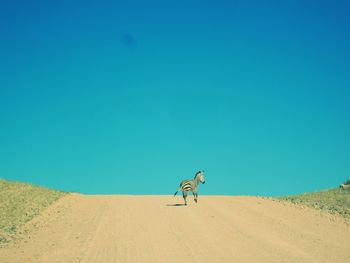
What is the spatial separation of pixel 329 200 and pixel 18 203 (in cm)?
2321

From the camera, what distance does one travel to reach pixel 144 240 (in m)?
27.0

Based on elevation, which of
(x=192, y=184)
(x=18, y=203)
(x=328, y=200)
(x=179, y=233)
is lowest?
(x=179, y=233)

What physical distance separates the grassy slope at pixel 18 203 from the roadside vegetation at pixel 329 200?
17.9m

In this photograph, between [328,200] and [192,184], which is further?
[328,200]

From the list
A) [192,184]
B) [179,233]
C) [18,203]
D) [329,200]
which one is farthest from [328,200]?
[18,203]

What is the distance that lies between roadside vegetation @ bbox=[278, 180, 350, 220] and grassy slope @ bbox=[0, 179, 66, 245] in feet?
58.8

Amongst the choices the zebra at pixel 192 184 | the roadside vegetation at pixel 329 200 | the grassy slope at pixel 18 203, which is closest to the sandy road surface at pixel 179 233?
the grassy slope at pixel 18 203

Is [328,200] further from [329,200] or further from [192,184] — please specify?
[192,184]

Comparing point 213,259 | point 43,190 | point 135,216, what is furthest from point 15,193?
point 213,259

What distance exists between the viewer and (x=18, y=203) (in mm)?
36656

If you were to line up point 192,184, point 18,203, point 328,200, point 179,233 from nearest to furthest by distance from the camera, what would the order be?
point 179,233
point 18,203
point 192,184
point 328,200

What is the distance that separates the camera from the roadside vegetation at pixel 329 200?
1444 inches

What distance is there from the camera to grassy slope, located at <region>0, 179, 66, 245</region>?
105 feet

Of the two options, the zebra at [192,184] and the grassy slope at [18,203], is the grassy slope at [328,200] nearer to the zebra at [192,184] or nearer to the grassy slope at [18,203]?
the zebra at [192,184]
